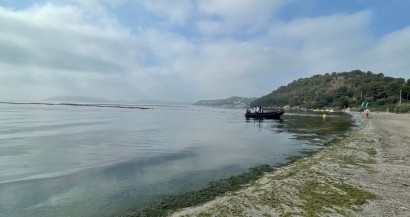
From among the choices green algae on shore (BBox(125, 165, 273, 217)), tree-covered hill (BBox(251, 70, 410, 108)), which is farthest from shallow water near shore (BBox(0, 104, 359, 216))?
tree-covered hill (BBox(251, 70, 410, 108))

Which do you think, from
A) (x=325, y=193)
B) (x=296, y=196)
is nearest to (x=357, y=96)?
(x=325, y=193)

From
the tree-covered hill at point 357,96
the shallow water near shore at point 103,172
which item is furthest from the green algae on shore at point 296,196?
the tree-covered hill at point 357,96

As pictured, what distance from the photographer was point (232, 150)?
15.9 metres

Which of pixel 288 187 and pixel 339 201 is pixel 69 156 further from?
pixel 339 201

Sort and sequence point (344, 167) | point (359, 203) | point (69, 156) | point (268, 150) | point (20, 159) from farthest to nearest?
point (268, 150) → point (69, 156) → point (20, 159) → point (344, 167) → point (359, 203)

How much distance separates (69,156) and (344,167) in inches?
560

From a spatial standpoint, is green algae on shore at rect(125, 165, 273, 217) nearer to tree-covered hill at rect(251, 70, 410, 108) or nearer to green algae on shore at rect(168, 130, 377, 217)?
green algae on shore at rect(168, 130, 377, 217)

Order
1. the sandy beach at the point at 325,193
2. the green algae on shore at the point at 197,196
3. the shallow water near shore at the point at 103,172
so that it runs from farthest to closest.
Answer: the shallow water near shore at the point at 103,172 → the green algae on shore at the point at 197,196 → the sandy beach at the point at 325,193

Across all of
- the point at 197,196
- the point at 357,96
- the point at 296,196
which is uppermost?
the point at 357,96

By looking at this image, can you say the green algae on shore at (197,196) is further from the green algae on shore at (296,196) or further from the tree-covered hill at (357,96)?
the tree-covered hill at (357,96)

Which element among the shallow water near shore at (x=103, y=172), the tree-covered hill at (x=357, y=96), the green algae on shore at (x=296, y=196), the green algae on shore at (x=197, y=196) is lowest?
the shallow water near shore at (x=103, y=172)

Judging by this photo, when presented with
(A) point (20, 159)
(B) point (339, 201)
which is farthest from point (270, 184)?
(A) point (20, 159)

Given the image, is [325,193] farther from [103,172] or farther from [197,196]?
[103,172]

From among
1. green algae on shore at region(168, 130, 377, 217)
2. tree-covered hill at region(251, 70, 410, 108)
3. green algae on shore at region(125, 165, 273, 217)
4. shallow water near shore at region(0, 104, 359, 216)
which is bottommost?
shallow water near shore at region(0, 104, 359, 216)
